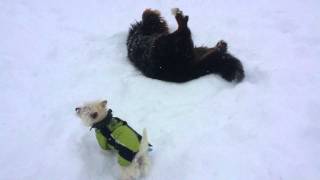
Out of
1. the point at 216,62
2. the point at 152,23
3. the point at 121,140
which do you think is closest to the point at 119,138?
the point at 121,140

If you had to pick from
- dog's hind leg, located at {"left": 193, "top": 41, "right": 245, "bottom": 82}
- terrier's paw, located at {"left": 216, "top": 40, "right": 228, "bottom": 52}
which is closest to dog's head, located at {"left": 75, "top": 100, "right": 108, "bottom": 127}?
dog's hind leg, located at {"left": 193, "top": 41, "right": 245, "bottom": 82}

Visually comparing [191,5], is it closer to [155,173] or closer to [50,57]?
[50,57]

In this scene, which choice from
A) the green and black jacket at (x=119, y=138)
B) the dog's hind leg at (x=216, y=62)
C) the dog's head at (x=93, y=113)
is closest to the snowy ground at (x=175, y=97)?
the dog's hind leg at (x=216, y=62)

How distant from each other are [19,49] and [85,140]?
7.24 ft

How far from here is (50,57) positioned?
554cm

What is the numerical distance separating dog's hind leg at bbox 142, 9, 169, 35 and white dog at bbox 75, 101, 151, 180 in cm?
202

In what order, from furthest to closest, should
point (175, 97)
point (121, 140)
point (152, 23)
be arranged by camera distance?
point (152, 23) → point (175, 97) → point (121, 140)

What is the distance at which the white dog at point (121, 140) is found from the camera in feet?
11.8

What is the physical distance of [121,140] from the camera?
366 centimetres

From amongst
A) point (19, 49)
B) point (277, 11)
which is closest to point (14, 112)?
point (19, 49)

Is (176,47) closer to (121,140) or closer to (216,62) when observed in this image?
(216,62)

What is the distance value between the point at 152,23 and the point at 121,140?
2.31 m

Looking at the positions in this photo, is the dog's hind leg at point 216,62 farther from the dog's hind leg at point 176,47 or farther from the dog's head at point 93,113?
the dog's head at point 93,113

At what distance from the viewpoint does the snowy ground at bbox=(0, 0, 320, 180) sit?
3797mm
